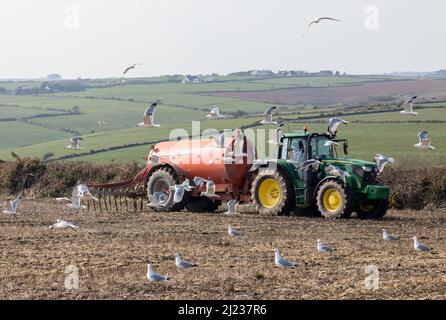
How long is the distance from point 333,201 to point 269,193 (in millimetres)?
1841

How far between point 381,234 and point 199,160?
6.73 meters

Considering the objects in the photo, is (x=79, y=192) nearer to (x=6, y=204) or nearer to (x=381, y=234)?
(x=6, y=204)

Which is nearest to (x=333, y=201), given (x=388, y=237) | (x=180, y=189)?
(x=180, y=189)

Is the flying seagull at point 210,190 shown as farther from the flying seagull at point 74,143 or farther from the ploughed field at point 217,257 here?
the flying seagull at point 74,143

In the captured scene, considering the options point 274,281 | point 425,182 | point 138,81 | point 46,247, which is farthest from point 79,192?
point 138,81

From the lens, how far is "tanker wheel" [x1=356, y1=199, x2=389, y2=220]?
2200cm

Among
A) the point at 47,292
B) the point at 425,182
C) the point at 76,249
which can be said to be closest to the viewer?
the point at 47,292

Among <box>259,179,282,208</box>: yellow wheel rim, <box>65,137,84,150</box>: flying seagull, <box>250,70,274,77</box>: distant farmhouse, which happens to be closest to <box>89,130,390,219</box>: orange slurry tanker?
<box>259,179,282,208</box>: yellow wheel rim

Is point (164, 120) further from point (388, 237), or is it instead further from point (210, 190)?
point (388, 237)

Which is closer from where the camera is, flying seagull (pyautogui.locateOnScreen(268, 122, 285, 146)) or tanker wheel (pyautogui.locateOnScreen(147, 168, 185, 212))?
flying seagull (pyautogui.locateOnScreen(268, 122, 285, 146))

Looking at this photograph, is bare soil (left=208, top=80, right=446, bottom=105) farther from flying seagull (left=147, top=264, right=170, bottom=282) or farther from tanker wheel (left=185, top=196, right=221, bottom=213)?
A: flying seagull (left=147, top=264, right=170, bottom=282)

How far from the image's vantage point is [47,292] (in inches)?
438

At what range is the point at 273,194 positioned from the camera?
2266cm

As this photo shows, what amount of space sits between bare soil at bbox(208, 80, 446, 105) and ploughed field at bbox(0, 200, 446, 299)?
142ft
